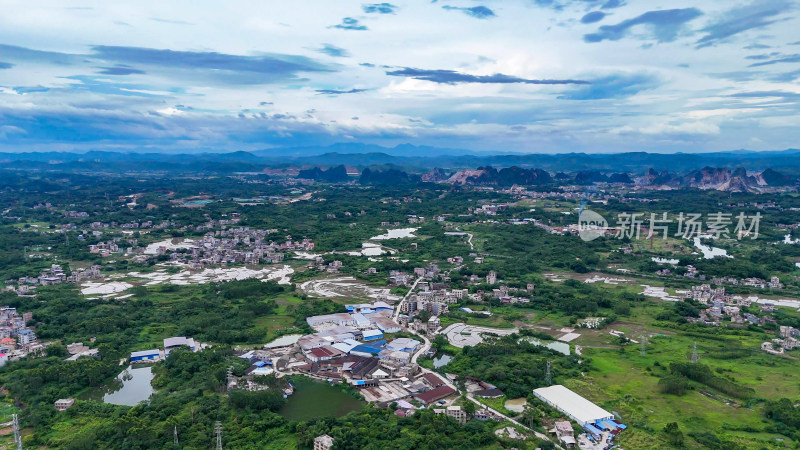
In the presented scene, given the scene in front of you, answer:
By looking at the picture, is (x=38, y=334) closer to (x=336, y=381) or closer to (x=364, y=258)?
(x=336, y=381)

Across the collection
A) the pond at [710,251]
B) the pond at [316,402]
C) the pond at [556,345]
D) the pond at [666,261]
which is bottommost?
the pond at [316,402]

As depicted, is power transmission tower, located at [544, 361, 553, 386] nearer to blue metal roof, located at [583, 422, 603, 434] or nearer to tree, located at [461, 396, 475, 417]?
blue metal roof, located at [583, 422, 603, 434]

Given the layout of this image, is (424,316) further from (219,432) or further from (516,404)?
(219,432)

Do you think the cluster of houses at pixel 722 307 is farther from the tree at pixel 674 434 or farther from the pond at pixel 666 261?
the tree at pixel 674 434

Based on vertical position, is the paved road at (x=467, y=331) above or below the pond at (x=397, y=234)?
below

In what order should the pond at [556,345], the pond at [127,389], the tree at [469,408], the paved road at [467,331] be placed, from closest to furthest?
the tree at [469,408] < the pond at [127,389] < the pond at [556,345] < the paved road at [467,331]

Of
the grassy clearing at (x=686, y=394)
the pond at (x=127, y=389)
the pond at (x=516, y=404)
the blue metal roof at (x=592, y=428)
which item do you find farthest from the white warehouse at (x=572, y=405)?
the pond at (x=127, y=389)
